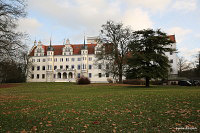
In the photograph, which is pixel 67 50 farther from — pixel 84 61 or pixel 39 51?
pixel 39 51

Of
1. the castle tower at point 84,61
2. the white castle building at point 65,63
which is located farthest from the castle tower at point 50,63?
the castle tower at point 84,61

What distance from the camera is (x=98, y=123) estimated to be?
6344 millimetres

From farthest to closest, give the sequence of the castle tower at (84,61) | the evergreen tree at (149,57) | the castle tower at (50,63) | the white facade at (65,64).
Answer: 1. the castle tower at (50,63)
2. the white facade at (65,64)
3. the castle tower at (84,61)
4. the evergreen tree at (149,57)

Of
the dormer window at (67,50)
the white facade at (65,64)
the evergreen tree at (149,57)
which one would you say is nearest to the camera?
the evergreen tree at (149,57)

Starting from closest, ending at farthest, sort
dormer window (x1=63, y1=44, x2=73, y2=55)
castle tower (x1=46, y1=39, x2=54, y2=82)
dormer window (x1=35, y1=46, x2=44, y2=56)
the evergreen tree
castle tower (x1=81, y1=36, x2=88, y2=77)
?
1. the evergreen tree
2. castle tower (x1=81, y1=36, x2=88, y2=77)
3. castle tower (x1=46, y1=39, x2=54, y2=82)
4. dormer window (x1=63, y1=44, x2=73, y2=55)
5. dormer window (x1=35, y1=46, x2=44, y2=56)

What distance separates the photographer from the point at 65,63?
67938mm

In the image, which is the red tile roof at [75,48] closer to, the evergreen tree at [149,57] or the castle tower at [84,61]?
the castle tower at [84,61]

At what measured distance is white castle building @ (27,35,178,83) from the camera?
65.4m

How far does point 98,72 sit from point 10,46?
48811mm

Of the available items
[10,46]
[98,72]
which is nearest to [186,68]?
[98,72]

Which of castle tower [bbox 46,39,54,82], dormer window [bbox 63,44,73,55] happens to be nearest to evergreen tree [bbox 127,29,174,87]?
dormer window [bbox 63,44,73,55]

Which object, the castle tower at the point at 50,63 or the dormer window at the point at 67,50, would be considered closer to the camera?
the castle tower at the point at 50,63

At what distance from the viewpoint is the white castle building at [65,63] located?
65.4 metres

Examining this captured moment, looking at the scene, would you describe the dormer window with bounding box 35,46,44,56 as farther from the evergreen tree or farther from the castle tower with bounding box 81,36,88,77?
the evergreen tree
